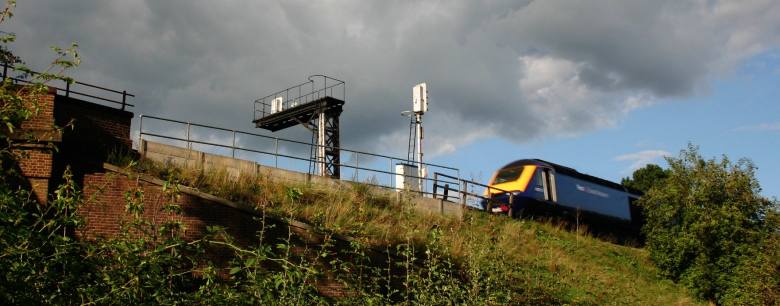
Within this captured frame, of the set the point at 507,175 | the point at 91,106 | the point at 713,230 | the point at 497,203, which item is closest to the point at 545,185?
the point at 507,175

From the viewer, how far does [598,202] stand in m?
26.5

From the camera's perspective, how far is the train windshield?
24703 mm

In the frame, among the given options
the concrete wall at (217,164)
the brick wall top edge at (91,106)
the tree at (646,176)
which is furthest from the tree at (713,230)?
the tree at (646,176)

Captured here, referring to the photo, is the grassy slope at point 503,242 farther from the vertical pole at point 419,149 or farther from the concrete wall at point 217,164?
the vertical pole at point 419,149

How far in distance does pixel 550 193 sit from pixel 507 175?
1.76 meters

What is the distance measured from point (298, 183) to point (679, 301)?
11080 mm

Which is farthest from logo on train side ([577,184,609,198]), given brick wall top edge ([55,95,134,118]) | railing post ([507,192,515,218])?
brick wall top edge ([55,95,134,118])

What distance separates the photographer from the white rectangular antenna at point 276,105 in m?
35.7

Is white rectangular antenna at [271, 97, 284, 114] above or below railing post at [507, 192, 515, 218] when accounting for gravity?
above

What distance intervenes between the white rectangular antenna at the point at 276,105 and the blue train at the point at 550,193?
14267 millimetres

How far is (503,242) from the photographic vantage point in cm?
1775

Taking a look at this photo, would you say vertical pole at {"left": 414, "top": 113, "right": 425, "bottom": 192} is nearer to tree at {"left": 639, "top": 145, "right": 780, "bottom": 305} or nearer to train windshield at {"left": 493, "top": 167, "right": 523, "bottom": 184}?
train windshield at {"left": 493, "top": 167, "right": 523, "bottom": 184}

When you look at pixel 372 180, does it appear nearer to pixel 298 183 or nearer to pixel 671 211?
pixel 298 183

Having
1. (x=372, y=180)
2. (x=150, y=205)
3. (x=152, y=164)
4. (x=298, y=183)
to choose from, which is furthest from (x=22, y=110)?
(x=372, y=180)
